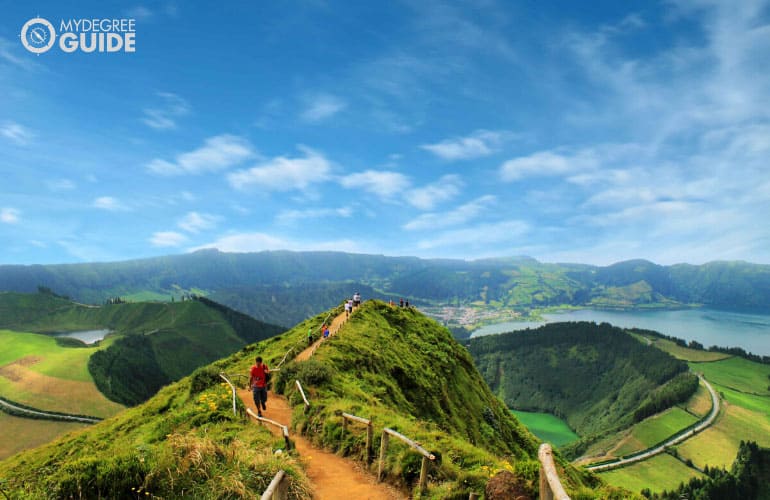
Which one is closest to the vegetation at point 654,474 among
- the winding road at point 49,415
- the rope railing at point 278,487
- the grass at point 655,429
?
the grass at point 655,429

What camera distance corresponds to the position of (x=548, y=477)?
503 centimetres

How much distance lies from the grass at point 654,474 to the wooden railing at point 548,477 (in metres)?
156

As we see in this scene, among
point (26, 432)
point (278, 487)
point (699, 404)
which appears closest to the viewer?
point (278, 487)

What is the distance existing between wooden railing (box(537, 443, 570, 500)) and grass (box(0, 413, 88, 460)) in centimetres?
16067

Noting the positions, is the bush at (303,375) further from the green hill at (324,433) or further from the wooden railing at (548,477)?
the wooden railing at (548,477)

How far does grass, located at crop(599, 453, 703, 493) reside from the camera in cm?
12925

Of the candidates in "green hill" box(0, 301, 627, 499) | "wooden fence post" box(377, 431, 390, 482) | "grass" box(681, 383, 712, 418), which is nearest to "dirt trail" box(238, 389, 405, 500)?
"wooden fence post" box(377, 431, 390, 482)

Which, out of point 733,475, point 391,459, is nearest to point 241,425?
point 391,459

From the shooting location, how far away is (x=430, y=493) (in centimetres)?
1012

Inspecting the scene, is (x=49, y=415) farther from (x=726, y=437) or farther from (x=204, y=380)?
(x=726, y=437)

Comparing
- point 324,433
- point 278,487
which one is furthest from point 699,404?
point 278,487

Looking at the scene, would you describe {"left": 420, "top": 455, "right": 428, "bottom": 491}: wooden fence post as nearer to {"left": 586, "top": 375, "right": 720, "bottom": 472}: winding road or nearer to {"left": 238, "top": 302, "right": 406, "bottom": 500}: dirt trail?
{"left": 238, "top": 302, "right": 406, "bottom": 500}: dirt trail

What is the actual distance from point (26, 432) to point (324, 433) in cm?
17252

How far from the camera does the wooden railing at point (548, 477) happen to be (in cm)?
488
